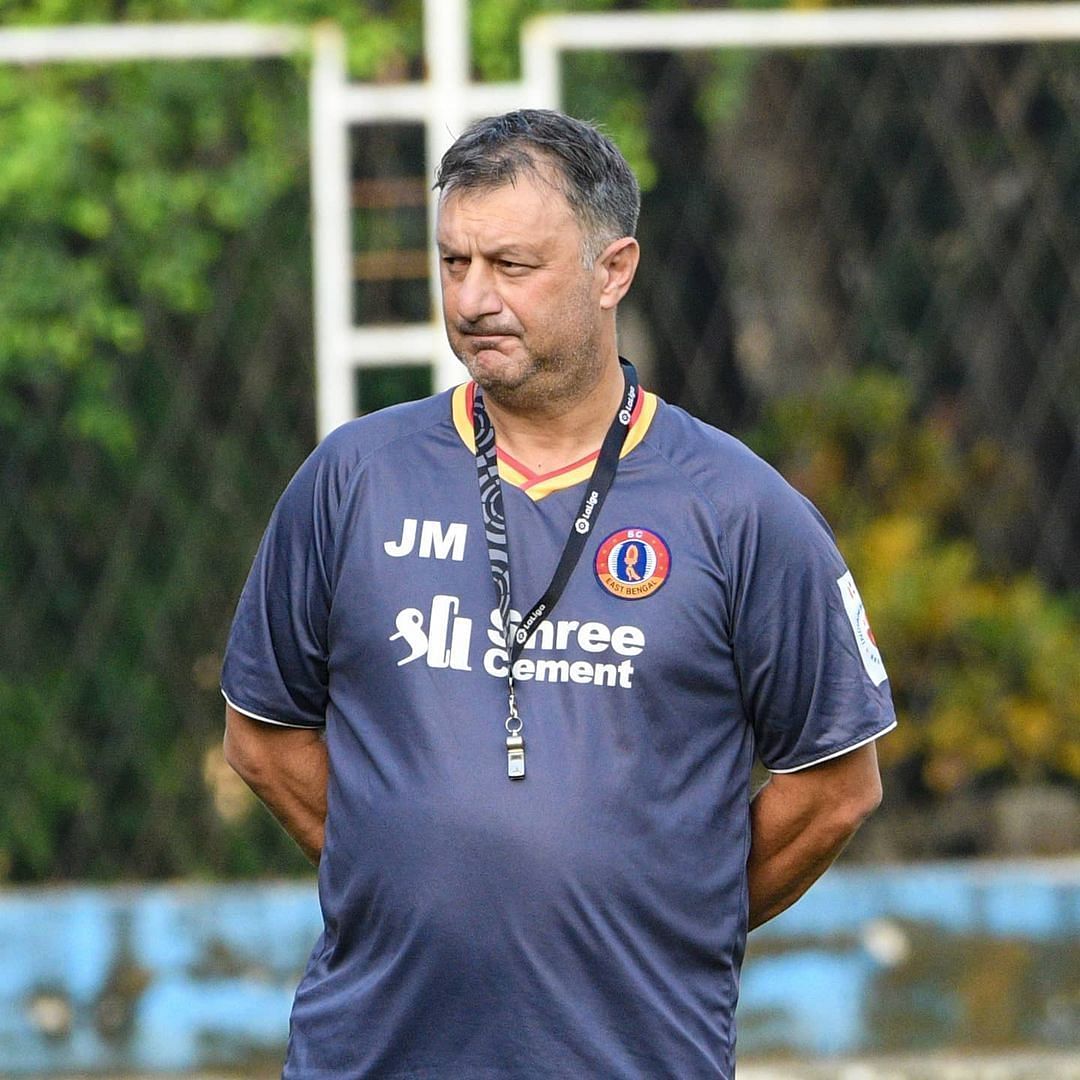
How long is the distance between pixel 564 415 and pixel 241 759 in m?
0.71

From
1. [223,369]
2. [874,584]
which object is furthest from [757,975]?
[223,369]

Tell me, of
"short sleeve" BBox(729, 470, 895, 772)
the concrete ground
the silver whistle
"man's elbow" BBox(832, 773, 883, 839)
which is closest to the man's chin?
"short sleeve" BBox(729, 470, 895, 772)

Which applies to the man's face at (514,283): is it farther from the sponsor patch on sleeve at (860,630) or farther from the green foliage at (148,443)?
the green foliage at (148,443)

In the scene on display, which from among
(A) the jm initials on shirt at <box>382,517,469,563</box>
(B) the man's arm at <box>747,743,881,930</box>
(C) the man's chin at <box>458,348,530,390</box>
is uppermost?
(C) the man's chin at <box>458,348,530,390</box>

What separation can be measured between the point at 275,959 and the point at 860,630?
2617 mm

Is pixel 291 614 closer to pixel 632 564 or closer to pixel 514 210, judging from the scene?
pixel 632 564

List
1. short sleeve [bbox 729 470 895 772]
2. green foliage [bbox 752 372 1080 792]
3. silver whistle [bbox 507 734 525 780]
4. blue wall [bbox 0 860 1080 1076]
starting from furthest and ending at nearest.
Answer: green foliage [bbox 752 372 1080 792] < blue wall [bbox 0 860 1080 1076] < short sleeve [bbox 729 470 895 772] < silver whistle [bbox 507 734 525 780]

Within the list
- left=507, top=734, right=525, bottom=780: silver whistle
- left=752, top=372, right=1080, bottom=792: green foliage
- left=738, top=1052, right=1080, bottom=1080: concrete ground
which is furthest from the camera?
left=752, top=372, right=1080, bottom=792: green foliage

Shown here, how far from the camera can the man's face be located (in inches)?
95.6

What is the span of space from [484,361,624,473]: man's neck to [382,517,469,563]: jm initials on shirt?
0.44ft

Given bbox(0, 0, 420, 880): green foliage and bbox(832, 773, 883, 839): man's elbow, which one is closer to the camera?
bbox(832, 773, 883, 839): man's elbow

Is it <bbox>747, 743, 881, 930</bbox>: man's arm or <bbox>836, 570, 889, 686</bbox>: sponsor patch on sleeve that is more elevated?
<bbox>836, 570, 889, 686</bbox>: sponsor patch on sleeve

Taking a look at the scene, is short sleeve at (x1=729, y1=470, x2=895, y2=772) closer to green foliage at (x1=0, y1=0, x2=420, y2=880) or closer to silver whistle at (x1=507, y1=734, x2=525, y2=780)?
silver whistle at (x1=507, y1=734, x2=525, y2=780)

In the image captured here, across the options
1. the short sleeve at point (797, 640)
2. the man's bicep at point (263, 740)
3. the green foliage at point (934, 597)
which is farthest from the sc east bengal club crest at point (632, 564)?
the green foliage at point (934, 597)
